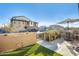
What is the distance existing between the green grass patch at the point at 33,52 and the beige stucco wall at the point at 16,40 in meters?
0.04

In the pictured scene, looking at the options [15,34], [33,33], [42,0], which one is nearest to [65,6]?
[42,0]

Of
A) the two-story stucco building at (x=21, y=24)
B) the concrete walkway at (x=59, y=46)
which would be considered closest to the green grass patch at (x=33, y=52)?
the concrete walkway at (x=59, y=46)

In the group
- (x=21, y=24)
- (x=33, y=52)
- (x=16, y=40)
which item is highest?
(x=21, y=24)

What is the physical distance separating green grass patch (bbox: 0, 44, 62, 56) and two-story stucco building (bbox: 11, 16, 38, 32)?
7.1 inches

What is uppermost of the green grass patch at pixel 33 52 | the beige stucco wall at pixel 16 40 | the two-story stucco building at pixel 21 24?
the two-story stucco building at pixel 21 24

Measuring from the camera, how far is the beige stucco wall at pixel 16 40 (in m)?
1.52

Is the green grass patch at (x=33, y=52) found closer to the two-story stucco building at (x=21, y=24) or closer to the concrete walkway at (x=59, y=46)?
the concrete walkway at (x=59, y=46)

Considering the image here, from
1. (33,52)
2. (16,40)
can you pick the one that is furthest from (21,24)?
(33,52)

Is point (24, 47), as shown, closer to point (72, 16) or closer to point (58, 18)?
point (58, 18)

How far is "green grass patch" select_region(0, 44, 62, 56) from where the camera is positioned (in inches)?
58.4

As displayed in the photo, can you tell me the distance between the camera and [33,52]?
149 centimetres

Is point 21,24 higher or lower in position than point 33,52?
higher

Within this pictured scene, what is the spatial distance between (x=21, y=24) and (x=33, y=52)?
28 cm

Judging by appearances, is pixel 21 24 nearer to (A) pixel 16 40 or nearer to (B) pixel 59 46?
(A) pixel 16 40
